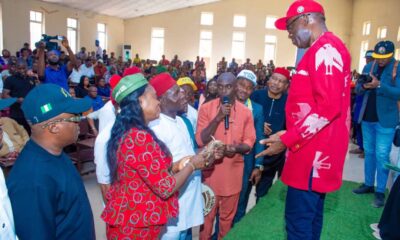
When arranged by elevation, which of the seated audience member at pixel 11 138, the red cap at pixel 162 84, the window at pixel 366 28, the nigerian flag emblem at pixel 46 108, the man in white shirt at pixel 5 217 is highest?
the window at pixel 366 28

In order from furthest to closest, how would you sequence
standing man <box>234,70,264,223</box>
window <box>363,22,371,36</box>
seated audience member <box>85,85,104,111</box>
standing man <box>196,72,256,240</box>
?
window <box>363,22,371,36</box>, seated audience member <box>85,85,104,111</box>, standing man <box>234,70,264,223</box>, standing man <box>196,72,256,240</box>

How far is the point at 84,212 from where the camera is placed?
148 centimetres

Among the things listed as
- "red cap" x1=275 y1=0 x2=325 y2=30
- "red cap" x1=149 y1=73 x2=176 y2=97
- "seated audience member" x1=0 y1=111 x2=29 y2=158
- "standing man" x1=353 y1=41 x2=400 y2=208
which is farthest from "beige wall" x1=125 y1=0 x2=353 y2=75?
"red cap" x1=275 y1=0 x2=325 y2=30

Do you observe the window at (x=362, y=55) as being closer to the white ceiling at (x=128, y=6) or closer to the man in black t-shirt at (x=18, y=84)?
the white ceiling at (x=128, y=6)

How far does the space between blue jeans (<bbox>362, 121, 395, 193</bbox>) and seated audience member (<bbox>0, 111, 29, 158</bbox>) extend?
4329 mm

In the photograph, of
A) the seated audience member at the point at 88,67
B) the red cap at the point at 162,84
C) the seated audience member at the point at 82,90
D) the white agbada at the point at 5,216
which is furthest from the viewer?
the seated audience member at the point at 88,67

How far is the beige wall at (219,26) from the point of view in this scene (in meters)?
21.0

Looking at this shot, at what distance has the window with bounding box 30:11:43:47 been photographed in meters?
14.4

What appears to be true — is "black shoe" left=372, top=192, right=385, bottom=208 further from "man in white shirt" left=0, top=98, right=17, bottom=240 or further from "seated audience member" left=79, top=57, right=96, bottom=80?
"seated audience member" left=79, top=57, right=96, bottom=80

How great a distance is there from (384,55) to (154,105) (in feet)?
10.2

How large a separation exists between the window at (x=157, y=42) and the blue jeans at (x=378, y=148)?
18.5 meters

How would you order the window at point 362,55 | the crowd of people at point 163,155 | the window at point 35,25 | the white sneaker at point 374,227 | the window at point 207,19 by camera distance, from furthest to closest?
1. the window at point 207,19
2. the window at point 362,55
3. the window at point 35,25
4. the white sneaker at point 374,227
5. the crowd of people at point 163,155

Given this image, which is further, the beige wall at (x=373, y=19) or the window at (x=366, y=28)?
the window at (x=366, y=28)

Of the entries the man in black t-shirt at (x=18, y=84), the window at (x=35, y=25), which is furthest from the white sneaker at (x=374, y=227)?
the window at (x=35, y=25)
